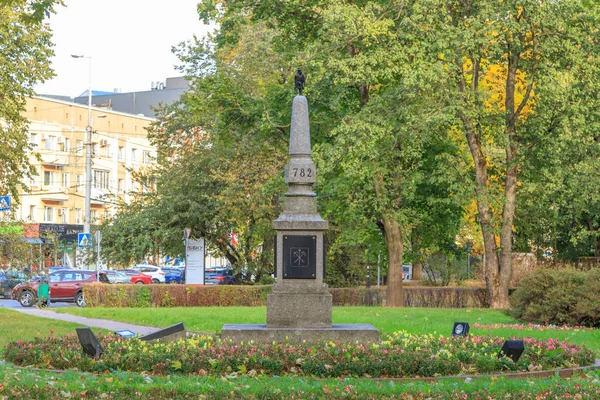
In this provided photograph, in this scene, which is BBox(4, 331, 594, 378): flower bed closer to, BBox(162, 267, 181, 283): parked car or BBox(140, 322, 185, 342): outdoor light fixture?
BBox(140, 322, 185, 342): outdoor light fixture

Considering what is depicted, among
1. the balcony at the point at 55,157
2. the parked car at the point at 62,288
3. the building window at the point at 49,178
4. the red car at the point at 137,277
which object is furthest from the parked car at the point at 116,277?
the building window at the point at 49,178

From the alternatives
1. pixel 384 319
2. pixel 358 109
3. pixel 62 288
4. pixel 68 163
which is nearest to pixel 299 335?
pixel 384 319

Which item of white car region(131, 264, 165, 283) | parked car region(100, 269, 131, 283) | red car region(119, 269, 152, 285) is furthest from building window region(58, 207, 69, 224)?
parked car region(100, 269, 131, 283)

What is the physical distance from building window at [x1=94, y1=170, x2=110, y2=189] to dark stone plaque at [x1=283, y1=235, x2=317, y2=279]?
61.1m

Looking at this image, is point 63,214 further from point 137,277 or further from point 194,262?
point 194,262

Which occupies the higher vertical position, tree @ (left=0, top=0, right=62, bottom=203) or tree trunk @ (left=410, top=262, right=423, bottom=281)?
tree @ (left=0, top=0, right=62, bottom=203)

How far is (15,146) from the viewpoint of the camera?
32.6 meters

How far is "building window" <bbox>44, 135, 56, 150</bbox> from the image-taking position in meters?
70.8

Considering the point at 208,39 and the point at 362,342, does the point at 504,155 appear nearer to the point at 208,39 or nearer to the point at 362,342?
the point at 208,39

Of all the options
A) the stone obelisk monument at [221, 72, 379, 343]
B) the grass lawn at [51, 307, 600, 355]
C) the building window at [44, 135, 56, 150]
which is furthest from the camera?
the building window at [44, 135, 56, 150]

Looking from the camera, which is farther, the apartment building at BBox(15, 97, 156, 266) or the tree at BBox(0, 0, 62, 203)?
the apartment building at BBox(15, 97, 156, 266)

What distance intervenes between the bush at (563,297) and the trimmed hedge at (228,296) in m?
11.7

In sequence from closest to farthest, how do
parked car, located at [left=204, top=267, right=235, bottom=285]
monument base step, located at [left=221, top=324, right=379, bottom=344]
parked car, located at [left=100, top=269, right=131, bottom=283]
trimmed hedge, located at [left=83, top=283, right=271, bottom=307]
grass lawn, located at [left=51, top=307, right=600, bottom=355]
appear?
monument base step, located at [left=221, top=324, right=379, bottom=344] < grass lawn, located at [left=51, top=307, right=600, bottom=355] < trimmed hedge, located at [left=83, top=283, right=271, bottom=307] < parked car, located at [left=100, top=269, right=131, bottom=283] < parked car, located at [left=204, top=267, right=235, bottom=285]

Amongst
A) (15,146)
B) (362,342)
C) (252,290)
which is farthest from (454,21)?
(362,342)
